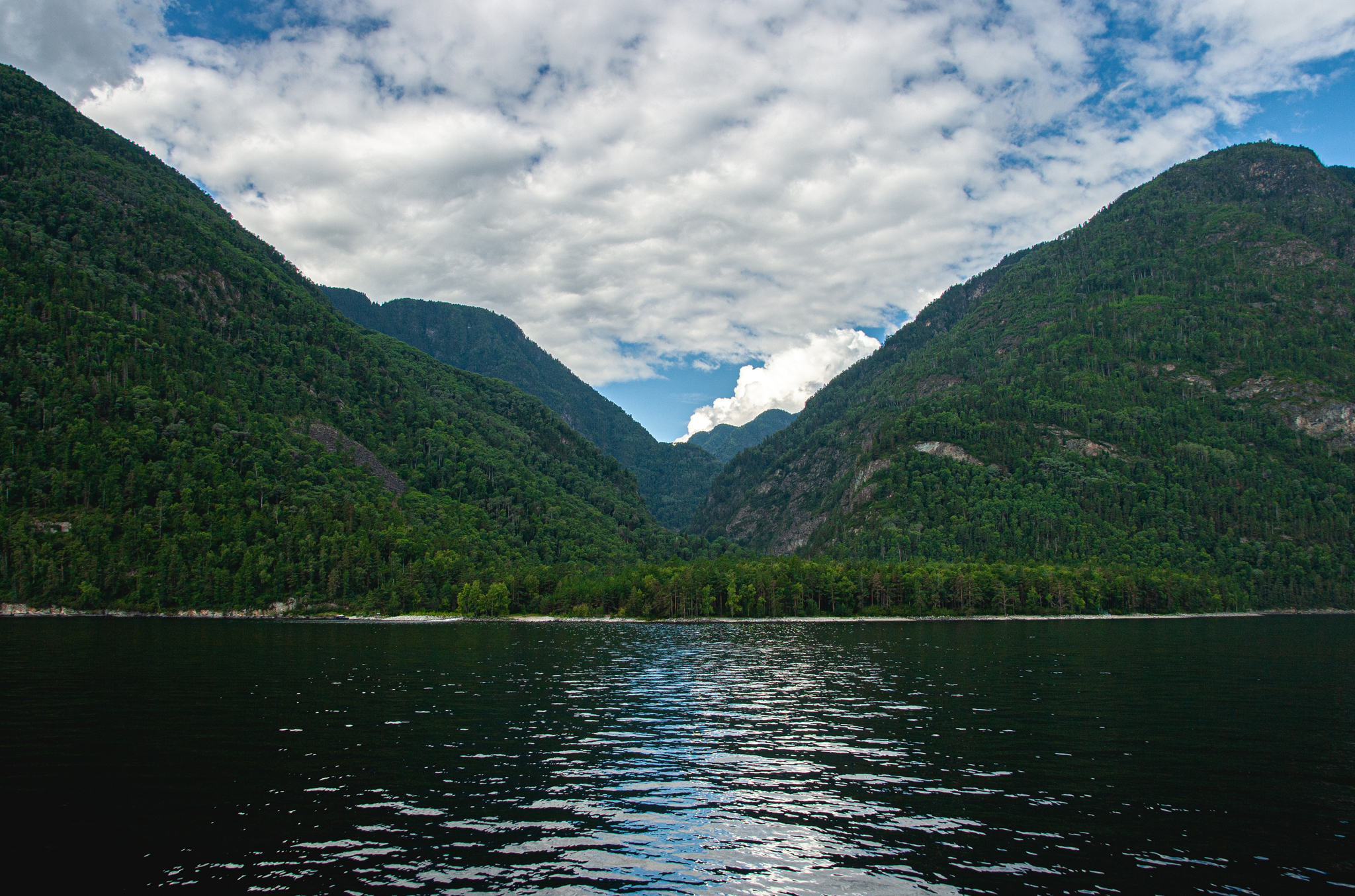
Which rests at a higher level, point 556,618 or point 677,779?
point 677,779

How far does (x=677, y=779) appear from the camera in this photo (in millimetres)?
30625

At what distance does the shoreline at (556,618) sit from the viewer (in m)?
144

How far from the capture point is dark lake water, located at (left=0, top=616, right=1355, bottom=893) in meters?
20.1

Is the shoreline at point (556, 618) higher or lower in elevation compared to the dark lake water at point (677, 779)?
lower

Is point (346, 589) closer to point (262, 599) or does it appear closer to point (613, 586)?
point (262, 599)

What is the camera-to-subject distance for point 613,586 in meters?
188

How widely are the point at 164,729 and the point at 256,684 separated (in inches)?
761

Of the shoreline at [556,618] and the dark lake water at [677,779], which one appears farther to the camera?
the shoreline at [556,618]

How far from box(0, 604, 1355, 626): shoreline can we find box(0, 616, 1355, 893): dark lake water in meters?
95.2

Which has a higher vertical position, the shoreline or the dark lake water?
the dark lake water

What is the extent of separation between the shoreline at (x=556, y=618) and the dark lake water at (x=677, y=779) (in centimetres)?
9522

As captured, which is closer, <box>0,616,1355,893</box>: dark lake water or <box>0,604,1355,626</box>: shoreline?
<box>0,616,1355,893</box>: dark lake water

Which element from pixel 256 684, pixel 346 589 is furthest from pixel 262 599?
pixel 256 684

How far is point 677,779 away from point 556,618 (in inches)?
6103
